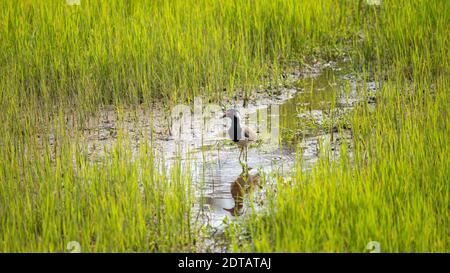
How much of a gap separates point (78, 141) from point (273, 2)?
117 inches

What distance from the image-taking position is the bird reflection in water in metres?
4.57

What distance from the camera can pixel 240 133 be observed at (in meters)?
5.50

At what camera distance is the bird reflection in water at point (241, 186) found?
15.0 feet

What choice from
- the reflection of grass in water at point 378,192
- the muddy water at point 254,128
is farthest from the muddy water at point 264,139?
the reflection of grass in water at point 378,192

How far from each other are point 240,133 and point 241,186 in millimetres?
721

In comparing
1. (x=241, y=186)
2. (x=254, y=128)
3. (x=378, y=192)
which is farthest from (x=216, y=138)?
(x=378, y=192)

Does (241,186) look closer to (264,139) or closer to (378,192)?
(264,139)

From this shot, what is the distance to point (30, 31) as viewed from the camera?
694 cm

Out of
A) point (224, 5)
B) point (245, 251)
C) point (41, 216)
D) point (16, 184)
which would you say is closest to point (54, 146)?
point (16, 184)

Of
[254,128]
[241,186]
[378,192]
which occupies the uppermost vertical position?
[254,128]

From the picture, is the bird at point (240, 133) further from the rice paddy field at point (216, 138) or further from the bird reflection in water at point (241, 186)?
the bird reflection in water at point (241, 186)
